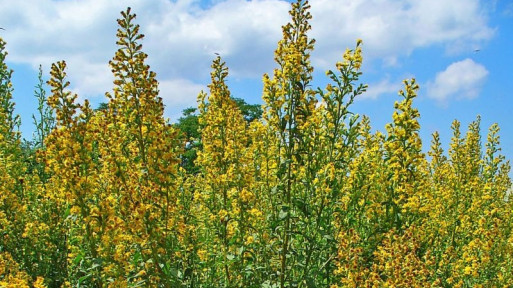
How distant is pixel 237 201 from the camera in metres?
4.69

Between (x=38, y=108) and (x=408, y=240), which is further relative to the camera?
(x=38, y=108)

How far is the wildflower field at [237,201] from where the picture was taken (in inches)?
145

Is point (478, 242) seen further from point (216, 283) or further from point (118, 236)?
point (118, 236)

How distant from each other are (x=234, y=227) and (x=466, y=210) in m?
3.95

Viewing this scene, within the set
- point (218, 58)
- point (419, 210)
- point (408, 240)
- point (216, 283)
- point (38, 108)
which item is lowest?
point (216, 283)

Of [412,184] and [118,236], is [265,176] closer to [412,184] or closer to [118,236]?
[412,184]

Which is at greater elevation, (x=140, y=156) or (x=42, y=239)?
(x=140, y=156)

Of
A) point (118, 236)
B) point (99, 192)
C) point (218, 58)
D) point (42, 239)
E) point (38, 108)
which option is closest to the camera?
point (118, 236)

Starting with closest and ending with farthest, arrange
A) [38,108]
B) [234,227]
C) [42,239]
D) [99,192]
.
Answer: [99,192] → [234,227] → [42,239] → [38,108]

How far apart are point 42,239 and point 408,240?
4.19 m

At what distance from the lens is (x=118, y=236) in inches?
145

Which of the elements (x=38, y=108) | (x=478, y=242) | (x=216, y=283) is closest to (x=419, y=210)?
(x=478, y=242)

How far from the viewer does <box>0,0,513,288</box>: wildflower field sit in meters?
3.69

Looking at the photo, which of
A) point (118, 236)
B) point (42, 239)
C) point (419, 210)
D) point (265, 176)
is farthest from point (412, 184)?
point (42, 239)
